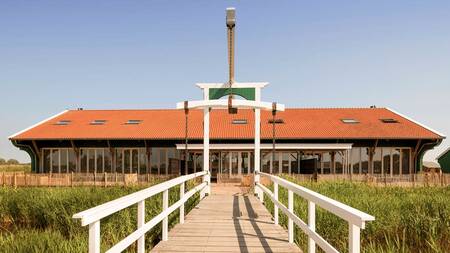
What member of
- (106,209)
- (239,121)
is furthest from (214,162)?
(106,209)

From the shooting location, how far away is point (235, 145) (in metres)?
26.4

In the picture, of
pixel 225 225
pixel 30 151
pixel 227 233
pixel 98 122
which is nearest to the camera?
pixel 227 233

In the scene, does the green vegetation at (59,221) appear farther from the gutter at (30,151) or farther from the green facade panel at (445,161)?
the green facade panel at (445,161)

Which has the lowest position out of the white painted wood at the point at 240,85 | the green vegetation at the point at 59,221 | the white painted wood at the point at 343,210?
the green vegetation at the point at 59,221

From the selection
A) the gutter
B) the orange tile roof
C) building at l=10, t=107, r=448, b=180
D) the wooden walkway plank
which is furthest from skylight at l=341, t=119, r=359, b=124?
the gutter

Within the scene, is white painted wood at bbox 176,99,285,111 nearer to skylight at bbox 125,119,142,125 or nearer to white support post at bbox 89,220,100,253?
white support post at bbox 89,220,100,253

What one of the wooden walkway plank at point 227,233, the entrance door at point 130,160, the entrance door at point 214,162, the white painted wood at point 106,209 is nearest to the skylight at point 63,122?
the entrance door at point 130,160

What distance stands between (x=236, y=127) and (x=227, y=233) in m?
21.9

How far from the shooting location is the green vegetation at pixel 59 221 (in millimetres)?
6362

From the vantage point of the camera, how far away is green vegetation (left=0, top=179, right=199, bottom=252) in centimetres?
636

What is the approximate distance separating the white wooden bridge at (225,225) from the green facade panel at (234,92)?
156 inches

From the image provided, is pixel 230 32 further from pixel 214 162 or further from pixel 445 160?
pixel 445 160

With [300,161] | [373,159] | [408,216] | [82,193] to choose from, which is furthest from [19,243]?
[373,159]

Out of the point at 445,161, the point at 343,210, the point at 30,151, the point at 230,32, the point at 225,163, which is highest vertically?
the point at 230,32
